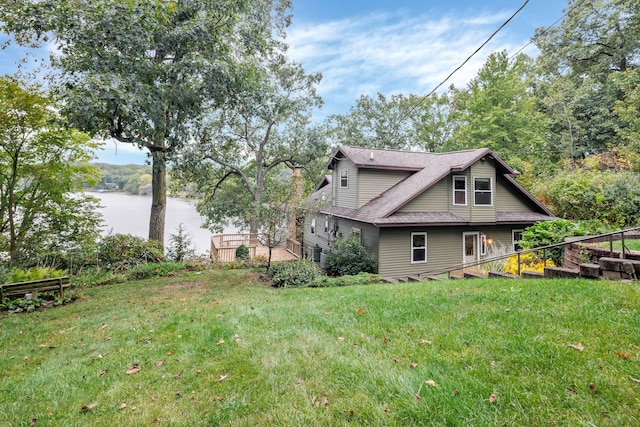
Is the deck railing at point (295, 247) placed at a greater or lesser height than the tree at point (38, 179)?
lesser

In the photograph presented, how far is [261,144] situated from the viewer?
854 inches

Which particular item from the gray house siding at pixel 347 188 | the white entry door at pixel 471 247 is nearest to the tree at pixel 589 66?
the white entry door at pixel 471 247

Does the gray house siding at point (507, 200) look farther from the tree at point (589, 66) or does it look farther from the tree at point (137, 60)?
the tree at point (137, 60)

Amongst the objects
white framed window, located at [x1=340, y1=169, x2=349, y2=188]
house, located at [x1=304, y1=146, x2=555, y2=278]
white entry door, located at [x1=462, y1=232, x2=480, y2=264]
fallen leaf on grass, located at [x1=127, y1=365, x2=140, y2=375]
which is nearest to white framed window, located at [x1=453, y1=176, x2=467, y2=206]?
house, located at [x1=304, y1=146, x2=555, y2=278]

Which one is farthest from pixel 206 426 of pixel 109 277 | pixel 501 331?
pixel 109 277

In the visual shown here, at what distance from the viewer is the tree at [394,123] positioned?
2912 cm

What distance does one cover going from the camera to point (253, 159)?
76.3 feet

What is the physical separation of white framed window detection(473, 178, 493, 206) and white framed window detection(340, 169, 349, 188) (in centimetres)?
644

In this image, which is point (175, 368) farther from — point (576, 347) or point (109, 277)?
point (109, 277)

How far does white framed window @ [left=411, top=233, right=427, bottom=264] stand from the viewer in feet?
45.4

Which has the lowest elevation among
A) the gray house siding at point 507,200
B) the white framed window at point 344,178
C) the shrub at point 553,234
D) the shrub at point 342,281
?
the shrub at point 342,281

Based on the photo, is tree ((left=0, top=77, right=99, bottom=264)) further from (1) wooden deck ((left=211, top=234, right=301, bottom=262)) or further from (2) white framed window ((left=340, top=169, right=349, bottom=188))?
(2) white framed window ((left=340, top=169, right=349, bottom=188))

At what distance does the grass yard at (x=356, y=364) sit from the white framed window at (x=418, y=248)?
832 cm

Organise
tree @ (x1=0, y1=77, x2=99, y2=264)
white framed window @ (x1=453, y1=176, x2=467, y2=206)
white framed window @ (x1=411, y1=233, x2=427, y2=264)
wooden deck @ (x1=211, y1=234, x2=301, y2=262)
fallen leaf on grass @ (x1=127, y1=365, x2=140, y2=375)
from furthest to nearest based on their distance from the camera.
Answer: wooden deck @ (x1=211, y1=234, x2=301, y2=262) → white framed window @ (x1=453, y1=176, x2=467, y2=206) → white framed window @ (x1=411, y1=233, x2=427, y2=264) → tree @ (x1=0, y1=77, x2=99, y2=264) → fallen leaf on grass @ (x1=127, y1=365, x2=140, y2=375)
